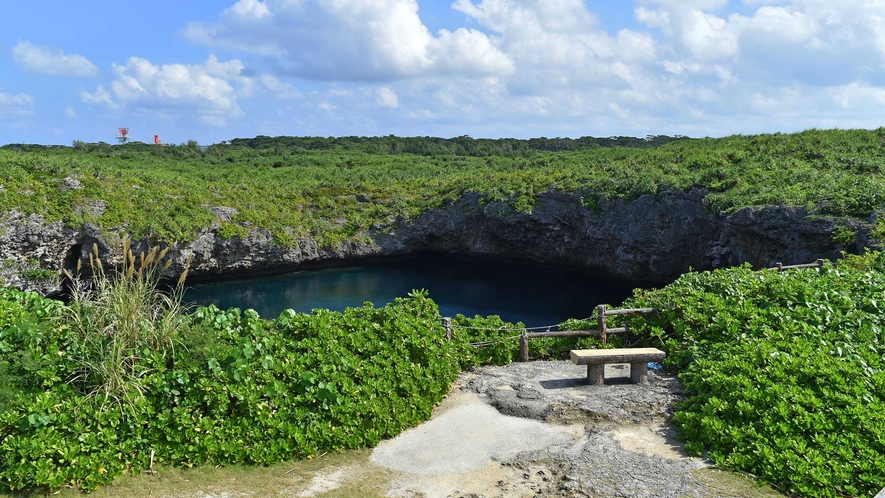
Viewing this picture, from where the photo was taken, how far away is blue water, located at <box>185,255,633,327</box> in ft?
95.5

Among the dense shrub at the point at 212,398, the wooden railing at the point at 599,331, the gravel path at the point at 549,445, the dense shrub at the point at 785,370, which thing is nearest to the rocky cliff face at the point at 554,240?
the dense shrub at the point at 785,370

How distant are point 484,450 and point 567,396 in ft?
6.82

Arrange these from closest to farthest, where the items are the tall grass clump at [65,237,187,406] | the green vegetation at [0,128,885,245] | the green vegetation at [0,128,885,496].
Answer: the green vegetation at [0,128,885,496] < the tall grass clump at [65,237,187,406] < the green vegetation at [0,128,885,245]

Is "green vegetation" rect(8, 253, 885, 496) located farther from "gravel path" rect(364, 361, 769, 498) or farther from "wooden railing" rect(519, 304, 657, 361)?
"wooden railing" rect(519, 304, 657, 361)

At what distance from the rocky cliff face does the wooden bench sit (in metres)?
11.3

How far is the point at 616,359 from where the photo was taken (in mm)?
9445

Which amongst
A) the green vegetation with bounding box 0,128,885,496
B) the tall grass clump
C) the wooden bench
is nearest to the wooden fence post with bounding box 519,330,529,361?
the green vegetation with bounding box 0,128,885,496

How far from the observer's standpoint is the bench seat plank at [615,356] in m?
9.42

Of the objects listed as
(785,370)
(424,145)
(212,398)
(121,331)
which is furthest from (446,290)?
(424,145)

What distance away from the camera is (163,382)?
293 inches

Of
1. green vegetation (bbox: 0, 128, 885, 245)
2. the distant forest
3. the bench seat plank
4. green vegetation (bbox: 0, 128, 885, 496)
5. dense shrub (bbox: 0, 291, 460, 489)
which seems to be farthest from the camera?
the distant forest

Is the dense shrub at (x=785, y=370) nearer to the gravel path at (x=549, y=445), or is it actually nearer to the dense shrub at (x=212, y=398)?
the gravel path at (x=549, y=445)

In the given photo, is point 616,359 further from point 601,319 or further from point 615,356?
point 601,319

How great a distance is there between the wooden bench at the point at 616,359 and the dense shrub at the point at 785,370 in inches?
23.9
